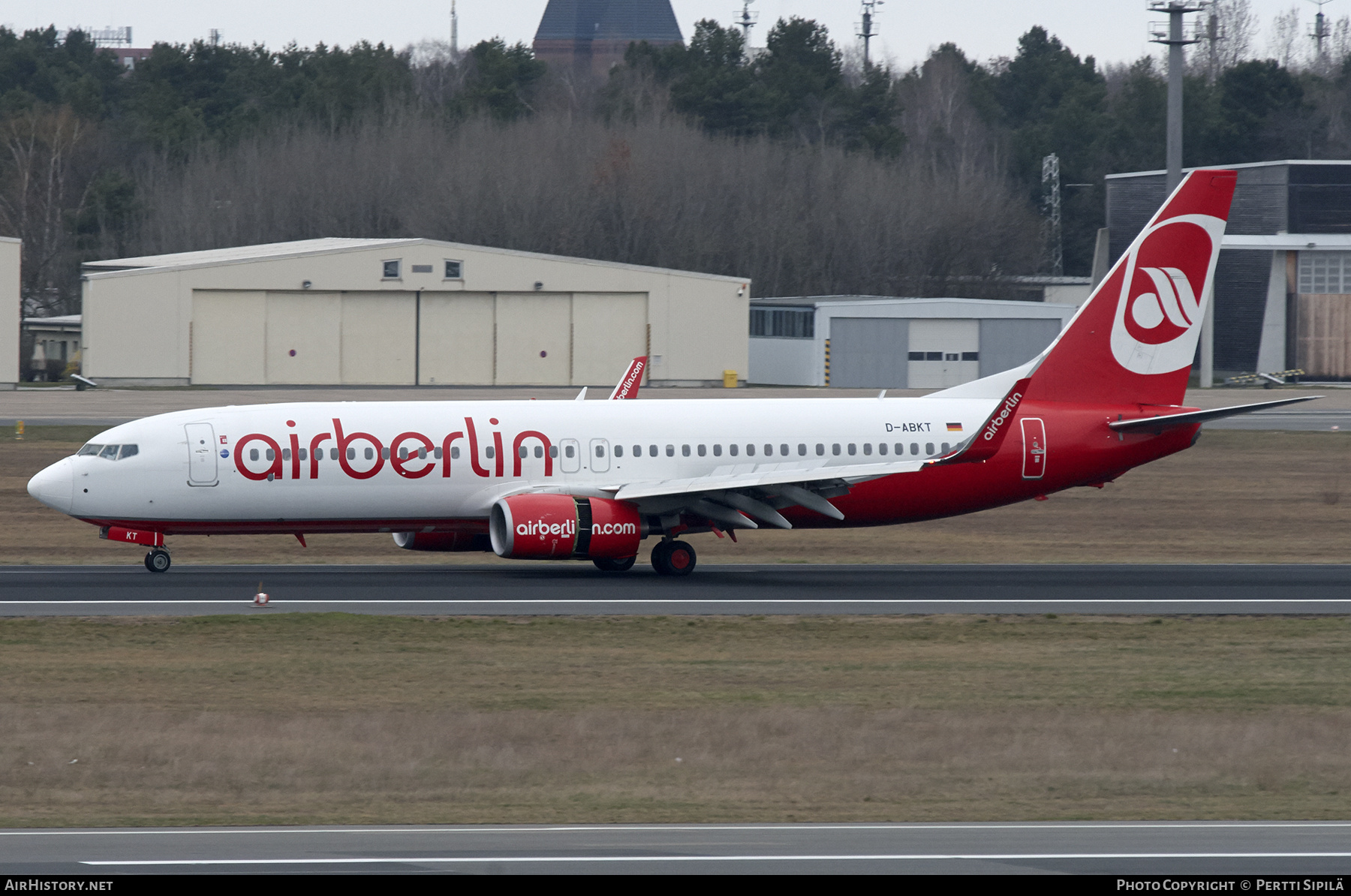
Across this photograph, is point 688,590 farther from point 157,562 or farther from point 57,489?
point 57,489

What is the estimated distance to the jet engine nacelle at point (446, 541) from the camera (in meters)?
35.0

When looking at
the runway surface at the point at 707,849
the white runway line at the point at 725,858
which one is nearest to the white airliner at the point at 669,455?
the runway surface at the point at 707,849

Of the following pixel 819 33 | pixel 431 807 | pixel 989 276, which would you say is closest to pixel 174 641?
pixel 431 807

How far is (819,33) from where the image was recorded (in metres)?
145

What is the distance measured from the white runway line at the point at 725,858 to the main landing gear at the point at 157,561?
22.2 m

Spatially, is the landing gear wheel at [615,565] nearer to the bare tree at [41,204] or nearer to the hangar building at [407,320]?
the hangar building at [407,320]

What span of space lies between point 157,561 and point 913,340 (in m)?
63.9

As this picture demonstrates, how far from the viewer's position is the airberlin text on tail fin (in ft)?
121

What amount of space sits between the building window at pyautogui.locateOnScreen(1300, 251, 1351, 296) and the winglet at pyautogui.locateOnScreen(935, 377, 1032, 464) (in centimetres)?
7193

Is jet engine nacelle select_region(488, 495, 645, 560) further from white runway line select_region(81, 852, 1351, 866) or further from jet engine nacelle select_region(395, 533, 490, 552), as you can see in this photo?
white runway line select_region(81, 852, 1351, 866)

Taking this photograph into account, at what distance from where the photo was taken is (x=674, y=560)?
34.5 metres

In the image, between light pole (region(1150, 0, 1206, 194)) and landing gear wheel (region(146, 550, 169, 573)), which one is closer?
landing gear wheel (region(146, 550, 169, 573))

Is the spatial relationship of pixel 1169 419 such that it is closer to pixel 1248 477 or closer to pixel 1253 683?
pixel 1253 683

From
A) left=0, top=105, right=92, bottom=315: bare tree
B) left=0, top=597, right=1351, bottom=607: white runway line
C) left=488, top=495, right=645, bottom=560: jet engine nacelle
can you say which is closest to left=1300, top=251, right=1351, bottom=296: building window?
left=0, top=597, right=1351, bottom=607: white runway line
